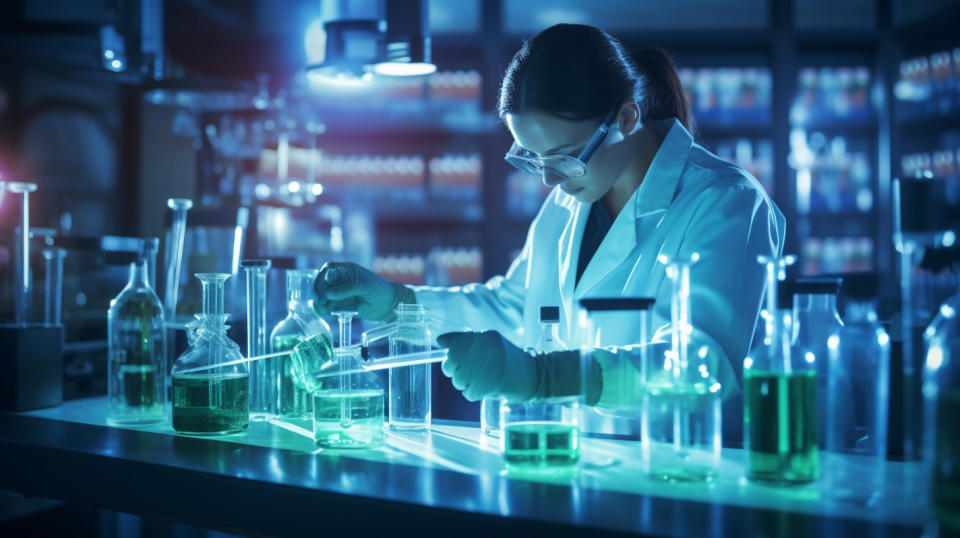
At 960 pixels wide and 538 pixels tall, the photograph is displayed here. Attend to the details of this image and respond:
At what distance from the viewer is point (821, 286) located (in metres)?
1.07

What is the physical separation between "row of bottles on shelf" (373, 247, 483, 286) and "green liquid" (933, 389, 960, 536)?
3.58 metres

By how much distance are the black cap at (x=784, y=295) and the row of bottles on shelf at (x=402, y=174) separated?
11.0ft

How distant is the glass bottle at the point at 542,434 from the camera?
3.65ft

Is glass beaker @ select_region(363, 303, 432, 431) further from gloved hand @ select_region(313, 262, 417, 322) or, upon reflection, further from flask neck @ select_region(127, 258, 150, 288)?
flask neck @ select_region(127, 258, 150, 288)

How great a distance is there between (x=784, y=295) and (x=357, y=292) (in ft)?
3.25

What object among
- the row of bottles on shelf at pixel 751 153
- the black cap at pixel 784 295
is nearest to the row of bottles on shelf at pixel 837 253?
the row of bottles on shelf at pixel 751 153

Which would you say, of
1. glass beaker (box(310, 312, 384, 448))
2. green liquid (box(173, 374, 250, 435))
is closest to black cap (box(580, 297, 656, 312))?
glass beaker (box(310, 312, 384, 448))

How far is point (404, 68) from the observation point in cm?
220

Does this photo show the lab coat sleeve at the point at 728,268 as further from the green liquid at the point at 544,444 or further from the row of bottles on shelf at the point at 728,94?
the row of bottles on shelf at the point at 728,94

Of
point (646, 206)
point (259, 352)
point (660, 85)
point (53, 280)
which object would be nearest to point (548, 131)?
point (646, 206)

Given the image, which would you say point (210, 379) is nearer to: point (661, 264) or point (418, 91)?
point (661, 264)

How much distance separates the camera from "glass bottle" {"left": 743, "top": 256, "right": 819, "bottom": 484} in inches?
39.1

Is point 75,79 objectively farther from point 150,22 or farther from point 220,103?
point 150,22

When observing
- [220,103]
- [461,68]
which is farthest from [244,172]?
[461,68]
